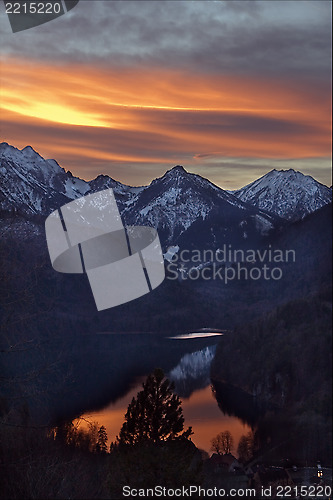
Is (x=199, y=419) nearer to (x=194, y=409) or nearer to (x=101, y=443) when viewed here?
(x=194, y=409)

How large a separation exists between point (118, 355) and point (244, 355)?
16.4 meters

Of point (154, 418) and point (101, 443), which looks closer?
point (154, 418)

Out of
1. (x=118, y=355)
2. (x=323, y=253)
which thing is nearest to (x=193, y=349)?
(x=118, y=355)

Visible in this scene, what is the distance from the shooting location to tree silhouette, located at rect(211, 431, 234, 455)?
29.7 meters

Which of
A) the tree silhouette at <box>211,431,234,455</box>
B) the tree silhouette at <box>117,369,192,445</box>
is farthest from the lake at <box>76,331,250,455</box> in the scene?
the tree silhouette at <box>117,369,192,445</box>

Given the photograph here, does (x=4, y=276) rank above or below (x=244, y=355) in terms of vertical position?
below

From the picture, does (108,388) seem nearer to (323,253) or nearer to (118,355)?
(118,355)

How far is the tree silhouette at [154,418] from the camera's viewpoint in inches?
483

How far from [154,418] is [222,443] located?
19796 millimetres

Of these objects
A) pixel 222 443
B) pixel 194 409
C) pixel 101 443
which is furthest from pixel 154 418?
pixel 194 409

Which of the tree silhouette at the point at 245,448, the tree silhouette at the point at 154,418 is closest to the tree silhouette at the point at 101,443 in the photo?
the tree silhouette at the point at 245,448

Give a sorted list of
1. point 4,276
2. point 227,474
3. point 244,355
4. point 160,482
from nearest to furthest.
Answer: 1. point 4,276
2. point 160,482
3. point 227,474
4. point 244,355

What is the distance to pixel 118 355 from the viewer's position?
235 feet

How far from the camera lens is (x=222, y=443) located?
101 ft
